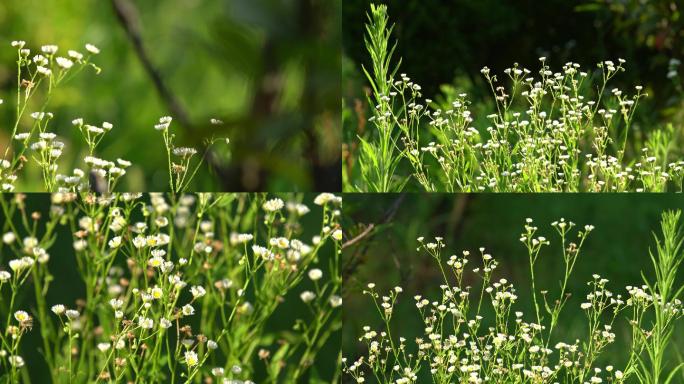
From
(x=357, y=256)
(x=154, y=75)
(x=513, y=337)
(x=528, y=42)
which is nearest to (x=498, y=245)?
(x=513, y=337)

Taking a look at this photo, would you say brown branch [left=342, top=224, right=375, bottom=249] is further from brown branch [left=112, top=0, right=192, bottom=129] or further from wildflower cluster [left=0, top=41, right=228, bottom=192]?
brown branch [left=112, top=0, right=192, bottom=129]

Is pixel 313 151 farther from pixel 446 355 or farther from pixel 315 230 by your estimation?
pixel 446 355

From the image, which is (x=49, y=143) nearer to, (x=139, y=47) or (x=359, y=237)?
(x=139, y=47)

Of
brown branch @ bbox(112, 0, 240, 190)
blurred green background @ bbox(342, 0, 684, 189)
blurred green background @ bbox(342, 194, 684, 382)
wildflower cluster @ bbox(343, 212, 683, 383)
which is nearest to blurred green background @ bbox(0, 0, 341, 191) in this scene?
brown branch @ bbox(112, 0, 240, 190)

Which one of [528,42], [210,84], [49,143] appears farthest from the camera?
[528,42]

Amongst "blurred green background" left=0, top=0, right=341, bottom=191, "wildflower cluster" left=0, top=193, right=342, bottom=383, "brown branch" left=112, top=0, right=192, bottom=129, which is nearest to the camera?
"blurred green background" left=0, top=0, right=341, bottom=191

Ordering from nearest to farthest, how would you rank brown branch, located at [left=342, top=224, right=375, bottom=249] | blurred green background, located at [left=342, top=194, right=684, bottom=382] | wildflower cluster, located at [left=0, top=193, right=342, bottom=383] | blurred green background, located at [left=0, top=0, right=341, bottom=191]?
blurred green background, located at [left=0, top=0, right=341, bottom=191] → wildflower cluster, located at [left=0, top=193, right=342, bottom=383] → brown branch, located at [left=342, top=224, right=375, bottom=249] → blurred green background, located at [left=342, top=194, right=684, bottom=382]

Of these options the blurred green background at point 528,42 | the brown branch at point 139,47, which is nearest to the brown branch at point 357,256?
the brown branch at point 139,47

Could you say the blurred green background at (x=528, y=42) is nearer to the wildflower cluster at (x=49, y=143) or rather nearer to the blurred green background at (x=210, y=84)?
the blurred green background at (x=210, y=84)
